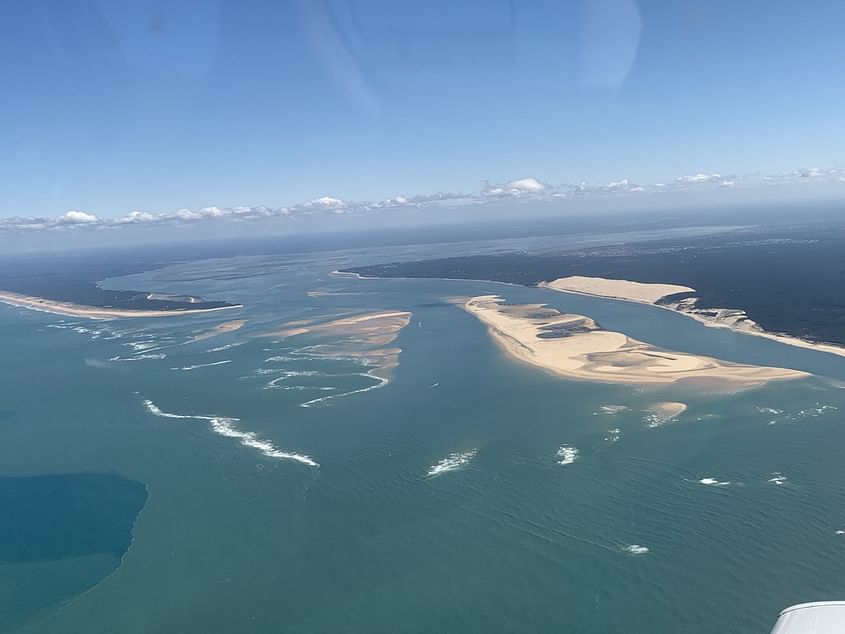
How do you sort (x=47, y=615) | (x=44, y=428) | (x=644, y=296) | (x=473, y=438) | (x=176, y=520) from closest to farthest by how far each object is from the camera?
1. (x=47, y=615)
2. (x=176, y=520)
3. (x=473, y=438)
4. (x=44, y=428)
5. (x=644, y=296)

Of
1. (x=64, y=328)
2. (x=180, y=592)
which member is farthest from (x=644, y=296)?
(x=64, y=328)

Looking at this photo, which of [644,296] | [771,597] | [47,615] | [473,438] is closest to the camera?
[771,597]

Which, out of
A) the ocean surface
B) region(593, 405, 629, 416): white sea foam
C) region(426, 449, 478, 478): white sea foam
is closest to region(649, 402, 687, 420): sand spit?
the ocean surface

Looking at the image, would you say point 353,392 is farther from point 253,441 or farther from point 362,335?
point 362,335

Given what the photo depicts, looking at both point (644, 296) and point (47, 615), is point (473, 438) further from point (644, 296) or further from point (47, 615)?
point (644, 296)

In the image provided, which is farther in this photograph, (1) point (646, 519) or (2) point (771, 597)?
(1) point (646, 519)

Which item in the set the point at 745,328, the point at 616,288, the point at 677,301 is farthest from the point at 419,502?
the point at 616,288
